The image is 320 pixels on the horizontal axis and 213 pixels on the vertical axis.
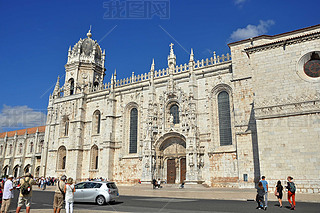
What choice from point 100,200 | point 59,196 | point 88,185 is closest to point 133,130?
point 88,185

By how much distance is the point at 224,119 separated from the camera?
2628cm

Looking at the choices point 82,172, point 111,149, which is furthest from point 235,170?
point 82,172

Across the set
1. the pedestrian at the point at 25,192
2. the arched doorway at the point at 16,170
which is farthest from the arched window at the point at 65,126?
the pedestrian at the point at 25,192

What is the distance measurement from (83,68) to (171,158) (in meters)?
20.6

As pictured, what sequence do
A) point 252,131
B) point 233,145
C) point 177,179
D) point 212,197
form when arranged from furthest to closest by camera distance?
point 177,179, point 233,145, point 252,131, point 212,197

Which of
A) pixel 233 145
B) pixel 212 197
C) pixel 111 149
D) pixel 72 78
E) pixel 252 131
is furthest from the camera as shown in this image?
pixel 72 78

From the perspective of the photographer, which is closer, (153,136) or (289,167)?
(289,167)

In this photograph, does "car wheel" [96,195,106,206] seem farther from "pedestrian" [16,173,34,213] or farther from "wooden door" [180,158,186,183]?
"wooden door" [180,158,186,183]

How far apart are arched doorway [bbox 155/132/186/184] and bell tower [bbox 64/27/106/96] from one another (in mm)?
15949

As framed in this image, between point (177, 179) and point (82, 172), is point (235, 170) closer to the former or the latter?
point (177, 179)

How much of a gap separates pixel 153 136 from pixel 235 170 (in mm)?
9624

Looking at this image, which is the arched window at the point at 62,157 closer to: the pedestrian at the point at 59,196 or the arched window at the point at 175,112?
the arched window at the point at 175,112

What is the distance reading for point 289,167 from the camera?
1708 centimetres

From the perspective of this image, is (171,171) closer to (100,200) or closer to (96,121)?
(96,121)
